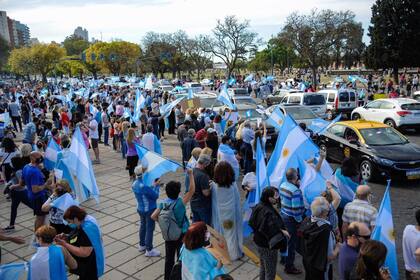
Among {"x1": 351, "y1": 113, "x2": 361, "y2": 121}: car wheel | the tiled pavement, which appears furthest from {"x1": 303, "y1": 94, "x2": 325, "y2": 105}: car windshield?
the tiled pavement

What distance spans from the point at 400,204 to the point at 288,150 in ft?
11.5

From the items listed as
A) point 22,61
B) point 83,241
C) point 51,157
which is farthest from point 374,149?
point 22,61

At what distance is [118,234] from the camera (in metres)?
7.18

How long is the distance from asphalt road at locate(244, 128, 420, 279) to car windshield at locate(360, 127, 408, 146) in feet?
3.52

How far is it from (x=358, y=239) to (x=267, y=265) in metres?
1.26

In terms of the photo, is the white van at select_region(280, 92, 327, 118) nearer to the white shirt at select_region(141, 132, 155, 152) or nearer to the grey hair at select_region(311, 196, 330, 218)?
the white shirt at select_region(141, 132, 155, 152)

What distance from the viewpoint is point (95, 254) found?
435cm

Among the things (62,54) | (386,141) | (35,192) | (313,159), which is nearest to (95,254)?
(35,192)

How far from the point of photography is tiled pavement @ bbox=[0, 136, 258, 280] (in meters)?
5.77

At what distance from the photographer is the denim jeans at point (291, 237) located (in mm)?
5406

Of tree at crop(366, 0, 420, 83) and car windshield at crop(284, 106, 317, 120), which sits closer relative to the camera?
car windshield at crop(284, 106, 317, 120)

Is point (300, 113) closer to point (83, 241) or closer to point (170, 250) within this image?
point (170, 250)

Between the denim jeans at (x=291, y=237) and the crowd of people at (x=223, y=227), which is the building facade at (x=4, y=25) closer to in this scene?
the crowd of people at (x=223, y=227)

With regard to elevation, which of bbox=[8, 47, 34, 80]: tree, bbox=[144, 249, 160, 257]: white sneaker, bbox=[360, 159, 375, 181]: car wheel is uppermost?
bbox=[8, 47, 34, 80]: tree
